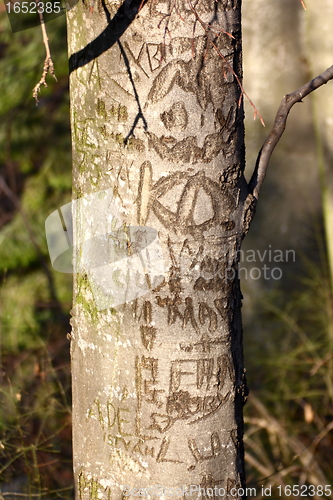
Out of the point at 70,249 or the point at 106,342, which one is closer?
the point at 106,342

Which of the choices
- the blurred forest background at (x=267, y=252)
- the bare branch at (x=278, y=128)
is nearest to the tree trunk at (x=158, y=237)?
the bare branch at (x=278, y=128)

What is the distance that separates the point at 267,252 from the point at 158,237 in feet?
7.01

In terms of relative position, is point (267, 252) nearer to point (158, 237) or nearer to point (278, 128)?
point (278, 128)

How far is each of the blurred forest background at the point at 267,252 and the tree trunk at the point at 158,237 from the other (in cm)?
129

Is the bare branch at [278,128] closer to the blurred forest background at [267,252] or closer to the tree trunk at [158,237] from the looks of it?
the tree trunk at [158,237]

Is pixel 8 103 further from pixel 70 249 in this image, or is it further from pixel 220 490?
pixel 220 490

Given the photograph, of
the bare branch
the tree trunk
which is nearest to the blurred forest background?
the tree trunk

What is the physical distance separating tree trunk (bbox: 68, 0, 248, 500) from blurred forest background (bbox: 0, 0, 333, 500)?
1.29 meters

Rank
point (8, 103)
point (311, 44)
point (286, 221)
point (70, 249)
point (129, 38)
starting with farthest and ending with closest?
point (8, 103) < point (286, 221) < point (311, 44) < point (70, 249) < point (129, 38)

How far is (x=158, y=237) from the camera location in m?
0.85

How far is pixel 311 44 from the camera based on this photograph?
7.50 feet

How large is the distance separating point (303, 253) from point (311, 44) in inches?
46.9

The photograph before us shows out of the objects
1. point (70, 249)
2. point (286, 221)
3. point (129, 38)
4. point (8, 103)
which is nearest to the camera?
point (129, 38)

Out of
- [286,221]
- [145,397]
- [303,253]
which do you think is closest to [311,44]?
[286,221]
